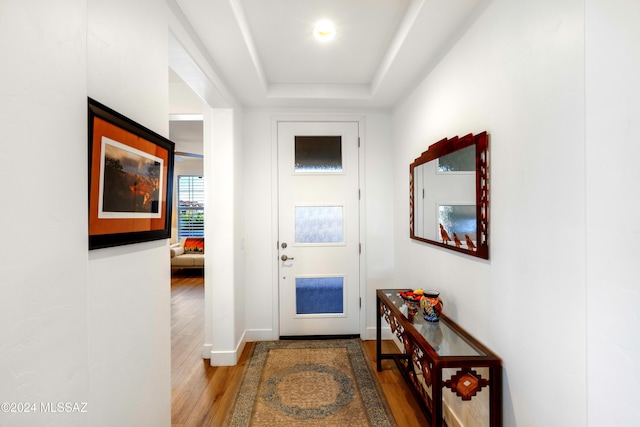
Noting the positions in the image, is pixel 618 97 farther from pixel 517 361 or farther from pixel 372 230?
pixel 372 230

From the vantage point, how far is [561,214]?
1.00 meters

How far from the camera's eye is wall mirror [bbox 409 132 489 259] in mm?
1462

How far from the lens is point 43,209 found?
2.30 feet

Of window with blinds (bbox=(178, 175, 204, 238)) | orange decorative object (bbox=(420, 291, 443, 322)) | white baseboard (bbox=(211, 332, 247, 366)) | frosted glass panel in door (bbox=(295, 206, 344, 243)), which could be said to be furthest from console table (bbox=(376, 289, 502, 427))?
window with blinds (bbox=(178, 175, 204, 238))

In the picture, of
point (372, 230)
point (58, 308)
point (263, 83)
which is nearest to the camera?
point (58, 308)

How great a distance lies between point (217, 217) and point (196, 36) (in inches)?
55.8

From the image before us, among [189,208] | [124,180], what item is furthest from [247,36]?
[189,208]

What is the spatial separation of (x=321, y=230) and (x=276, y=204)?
1.84 ft

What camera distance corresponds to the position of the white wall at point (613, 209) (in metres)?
0.77

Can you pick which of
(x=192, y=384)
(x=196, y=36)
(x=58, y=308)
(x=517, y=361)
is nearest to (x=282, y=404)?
(x=192, y=384)

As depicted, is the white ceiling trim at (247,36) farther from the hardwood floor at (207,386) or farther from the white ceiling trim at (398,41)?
the hardwood floor at (207,386)

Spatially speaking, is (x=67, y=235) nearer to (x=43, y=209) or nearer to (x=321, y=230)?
(x=43, y=209)

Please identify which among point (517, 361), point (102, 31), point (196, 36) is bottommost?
point (517, 361)

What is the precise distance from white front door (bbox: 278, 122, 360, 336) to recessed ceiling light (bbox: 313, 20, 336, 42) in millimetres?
1068
